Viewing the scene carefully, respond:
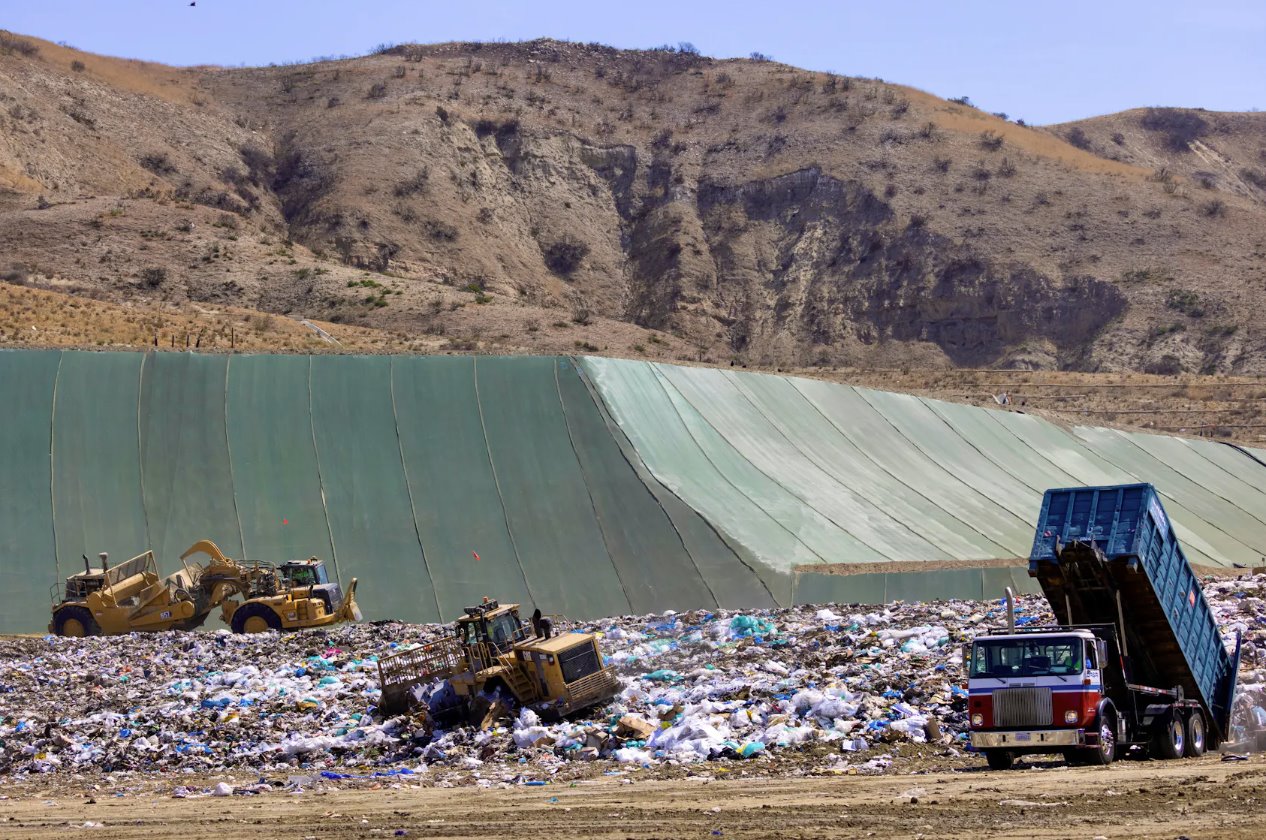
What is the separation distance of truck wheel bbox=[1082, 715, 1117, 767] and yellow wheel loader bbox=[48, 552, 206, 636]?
17072 millimetres

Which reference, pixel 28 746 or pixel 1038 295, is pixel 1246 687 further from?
pixel 1038 295

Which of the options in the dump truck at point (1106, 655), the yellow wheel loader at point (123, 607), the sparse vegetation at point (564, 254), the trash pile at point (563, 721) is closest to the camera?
the dump truck at point (1106, 655)

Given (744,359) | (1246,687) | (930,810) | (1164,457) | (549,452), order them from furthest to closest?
(744,359) → (1164,457) → (549,452) → (1246,687) → (930,810)

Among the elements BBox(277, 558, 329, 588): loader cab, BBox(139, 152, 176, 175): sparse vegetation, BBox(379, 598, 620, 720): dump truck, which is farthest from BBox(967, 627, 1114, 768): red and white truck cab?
BBox(139, 152, 176, 175): sparse vegetation

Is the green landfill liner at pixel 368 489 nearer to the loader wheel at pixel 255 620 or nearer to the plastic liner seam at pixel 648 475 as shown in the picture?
the loader wheel at pixel 255 620

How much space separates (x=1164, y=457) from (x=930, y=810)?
113 ft

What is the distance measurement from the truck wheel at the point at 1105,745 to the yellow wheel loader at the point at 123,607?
56.0ft

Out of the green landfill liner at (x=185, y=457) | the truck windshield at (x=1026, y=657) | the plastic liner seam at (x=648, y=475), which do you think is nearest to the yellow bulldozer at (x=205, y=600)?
the green landfill liner at (x=185, y=457)

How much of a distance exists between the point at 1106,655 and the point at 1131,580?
0.82 m

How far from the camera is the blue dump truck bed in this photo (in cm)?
1341

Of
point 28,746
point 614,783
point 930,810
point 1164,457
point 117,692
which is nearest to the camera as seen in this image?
point 930,810

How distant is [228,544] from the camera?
94.8ft

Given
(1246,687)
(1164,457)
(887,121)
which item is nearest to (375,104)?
(887,121)

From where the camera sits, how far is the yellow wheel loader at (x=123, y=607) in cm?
2506
